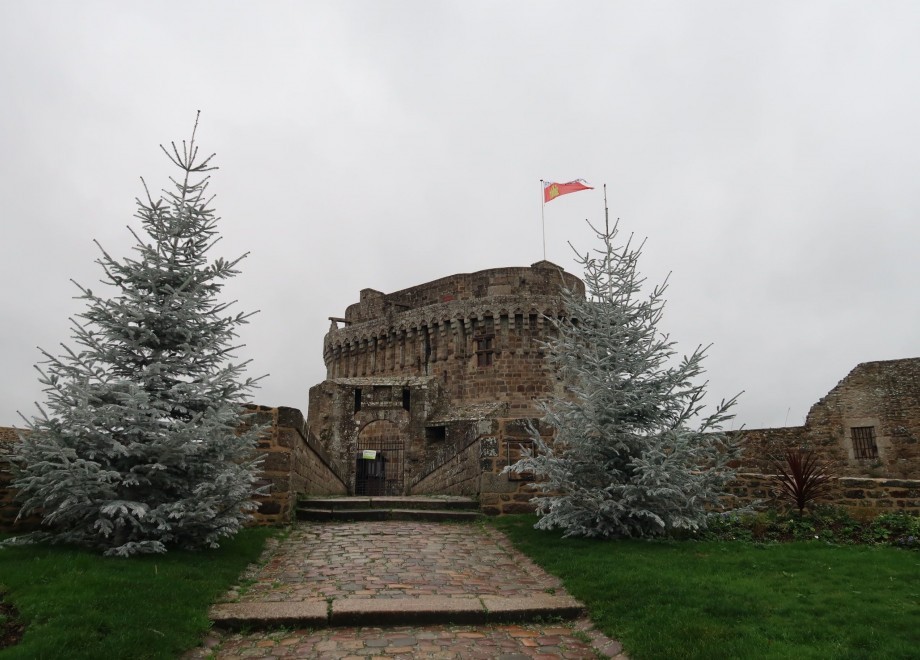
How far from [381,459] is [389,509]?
1131 centimetres

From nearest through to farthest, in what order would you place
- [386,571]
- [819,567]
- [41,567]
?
[41,567], [819,567], [386,571]

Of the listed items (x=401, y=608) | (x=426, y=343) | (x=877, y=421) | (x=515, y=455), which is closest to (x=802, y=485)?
(x=515, y=455)

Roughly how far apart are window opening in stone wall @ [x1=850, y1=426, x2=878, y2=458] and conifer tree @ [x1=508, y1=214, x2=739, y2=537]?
1148cm

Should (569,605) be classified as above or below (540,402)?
below

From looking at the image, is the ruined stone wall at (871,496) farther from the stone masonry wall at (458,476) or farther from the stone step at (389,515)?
the stone masonry wall at (458,476)

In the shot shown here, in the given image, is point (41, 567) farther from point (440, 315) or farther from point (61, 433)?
point (440, 315)

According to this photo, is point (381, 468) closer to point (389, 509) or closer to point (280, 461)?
point (389, 509)

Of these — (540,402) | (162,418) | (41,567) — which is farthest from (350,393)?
(41,567)

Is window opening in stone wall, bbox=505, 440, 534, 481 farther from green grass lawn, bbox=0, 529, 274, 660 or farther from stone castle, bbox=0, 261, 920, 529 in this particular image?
green grass lawn, bbox=0, 529, 274, 660

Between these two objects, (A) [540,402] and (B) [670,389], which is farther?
(A) [540,402]

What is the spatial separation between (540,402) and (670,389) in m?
1.95

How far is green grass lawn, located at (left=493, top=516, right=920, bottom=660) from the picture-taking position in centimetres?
412

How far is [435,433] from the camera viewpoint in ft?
65.6

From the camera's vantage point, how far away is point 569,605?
5367 millimetres
